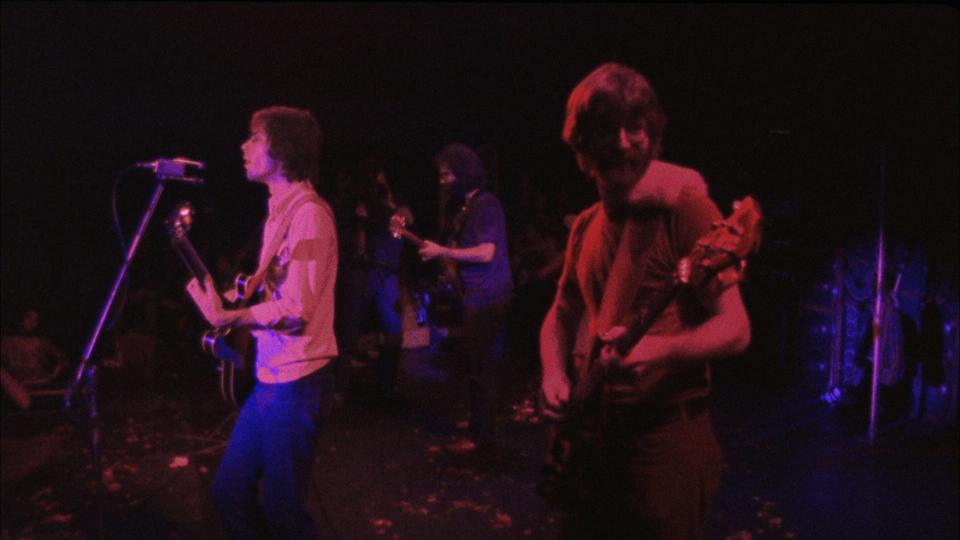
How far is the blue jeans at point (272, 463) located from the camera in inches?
119

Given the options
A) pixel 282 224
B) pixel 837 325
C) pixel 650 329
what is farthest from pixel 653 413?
pixel 837 325

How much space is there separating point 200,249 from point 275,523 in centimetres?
831

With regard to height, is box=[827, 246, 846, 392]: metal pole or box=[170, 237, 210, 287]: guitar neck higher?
box=[170, 237, 210, 287]: guitar neck

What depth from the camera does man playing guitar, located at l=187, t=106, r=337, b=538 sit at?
3.03m

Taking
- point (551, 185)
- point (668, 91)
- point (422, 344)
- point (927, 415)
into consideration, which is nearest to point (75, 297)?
point (422, 344)

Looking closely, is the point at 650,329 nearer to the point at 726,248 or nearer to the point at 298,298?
the point at 726,248

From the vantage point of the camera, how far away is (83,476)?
5.56 m

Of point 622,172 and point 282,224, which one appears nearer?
point 622,172

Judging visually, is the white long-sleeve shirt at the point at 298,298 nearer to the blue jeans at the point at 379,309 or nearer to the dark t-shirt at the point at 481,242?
the dark t-shirt at the point at 481,242

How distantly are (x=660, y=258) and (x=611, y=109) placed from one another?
1.33ft

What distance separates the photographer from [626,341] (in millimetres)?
2061

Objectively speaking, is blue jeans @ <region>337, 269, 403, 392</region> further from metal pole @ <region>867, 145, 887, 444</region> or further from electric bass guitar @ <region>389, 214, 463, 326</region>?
metal pole @ <region>867, 145, 887, 444</region>

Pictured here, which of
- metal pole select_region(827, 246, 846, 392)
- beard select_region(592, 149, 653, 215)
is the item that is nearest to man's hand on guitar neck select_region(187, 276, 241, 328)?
beard select_region(592, 149, 653, 215)

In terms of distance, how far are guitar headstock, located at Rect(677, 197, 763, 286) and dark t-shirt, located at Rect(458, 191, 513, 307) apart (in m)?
3.48
